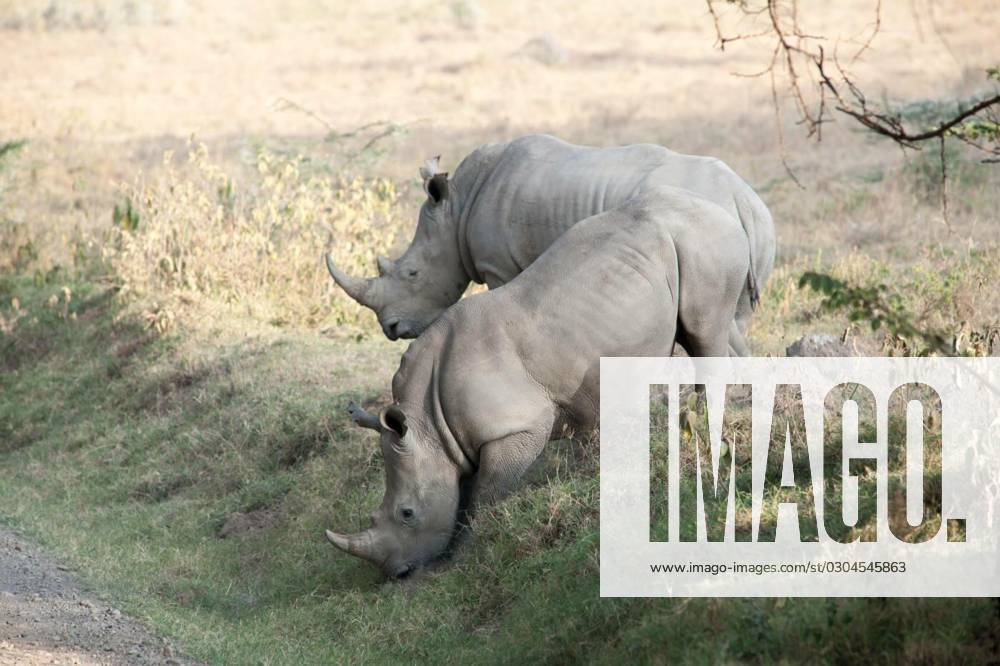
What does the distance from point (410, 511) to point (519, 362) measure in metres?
0.93

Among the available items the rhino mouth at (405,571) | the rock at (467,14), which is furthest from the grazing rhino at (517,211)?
→ the rock at (467,14)

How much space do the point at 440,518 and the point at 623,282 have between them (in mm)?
1499

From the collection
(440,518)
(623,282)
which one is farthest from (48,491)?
(623,282)

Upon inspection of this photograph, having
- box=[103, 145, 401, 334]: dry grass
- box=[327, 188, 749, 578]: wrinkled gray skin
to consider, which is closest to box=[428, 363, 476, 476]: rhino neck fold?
box=[327, 188, 749, 578]: wrinkled gray skin

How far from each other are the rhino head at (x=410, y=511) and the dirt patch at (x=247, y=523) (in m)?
1.67

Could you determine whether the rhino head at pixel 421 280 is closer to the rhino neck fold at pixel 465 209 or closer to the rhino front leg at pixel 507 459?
the rhino neck fold at pixel 465 209

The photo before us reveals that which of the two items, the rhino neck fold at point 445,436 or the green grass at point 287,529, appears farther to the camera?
the rhino neck fold at point 445,436

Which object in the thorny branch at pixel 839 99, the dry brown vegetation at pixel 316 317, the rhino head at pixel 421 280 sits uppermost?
the thorny branch at pixel 839 99

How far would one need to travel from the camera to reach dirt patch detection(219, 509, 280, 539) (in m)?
8.73

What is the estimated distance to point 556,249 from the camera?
7387mm

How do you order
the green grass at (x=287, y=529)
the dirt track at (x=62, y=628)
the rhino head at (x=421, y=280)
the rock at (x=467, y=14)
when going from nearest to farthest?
the green grass at (x=287, y=529)
the dirt track at (x=62, y=628)
the rhino head at (x=421, y=280)
the rock at (x=467, y=14)

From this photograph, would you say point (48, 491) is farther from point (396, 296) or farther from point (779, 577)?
point (779, 577)

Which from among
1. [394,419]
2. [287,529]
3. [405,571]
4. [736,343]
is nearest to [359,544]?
[405,571]

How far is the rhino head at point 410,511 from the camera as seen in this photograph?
280 inches
